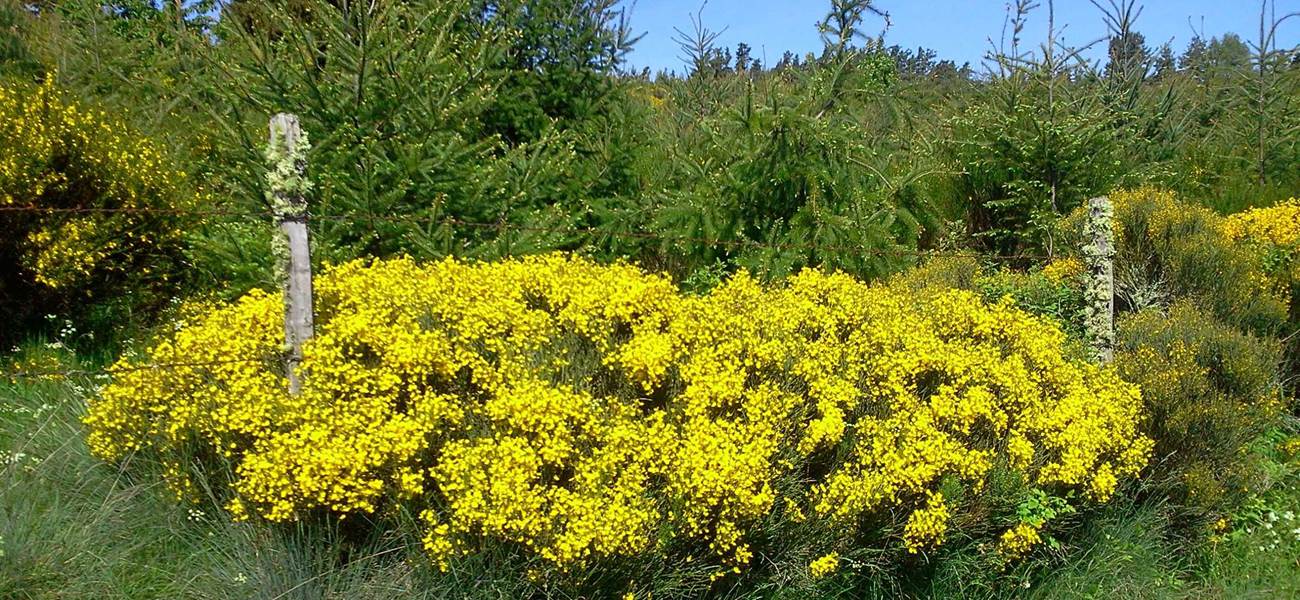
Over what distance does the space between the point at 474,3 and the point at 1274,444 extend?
6.09 metres

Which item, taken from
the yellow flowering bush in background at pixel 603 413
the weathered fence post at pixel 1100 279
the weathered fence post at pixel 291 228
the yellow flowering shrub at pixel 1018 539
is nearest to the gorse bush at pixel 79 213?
the yellow flowering bush in background at pixel 603 413

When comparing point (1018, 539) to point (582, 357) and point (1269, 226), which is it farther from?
point (1269, 226)

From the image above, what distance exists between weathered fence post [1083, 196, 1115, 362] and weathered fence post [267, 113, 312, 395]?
4107 mm

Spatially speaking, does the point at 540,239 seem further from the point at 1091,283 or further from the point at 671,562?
the point at 1091,283

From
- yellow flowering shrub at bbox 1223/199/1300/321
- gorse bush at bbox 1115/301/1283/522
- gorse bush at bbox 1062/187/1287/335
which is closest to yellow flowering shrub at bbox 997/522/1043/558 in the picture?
gorse bush at bbox 1115/301/1283/522

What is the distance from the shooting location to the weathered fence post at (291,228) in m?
3.17

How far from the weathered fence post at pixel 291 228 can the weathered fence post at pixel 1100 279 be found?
4.11 meters

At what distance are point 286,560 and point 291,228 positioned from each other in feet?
3.99

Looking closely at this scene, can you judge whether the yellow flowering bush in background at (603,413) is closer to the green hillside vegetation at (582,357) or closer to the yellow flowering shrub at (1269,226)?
the green hillside vegetation at (582,357)

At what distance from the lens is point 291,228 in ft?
10.6

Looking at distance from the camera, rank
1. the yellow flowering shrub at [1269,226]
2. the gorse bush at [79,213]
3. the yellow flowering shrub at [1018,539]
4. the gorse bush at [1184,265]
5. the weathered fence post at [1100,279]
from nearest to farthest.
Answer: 1. the yellow flowering shrub at [1018,539]
2. the weathered fence post at [1100,279]
3. the gorse bush at [79,213]
4. the gorse bush at [1184,265]
5. the yellow flowering shrub at [1269,226]

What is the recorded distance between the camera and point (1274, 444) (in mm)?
4918

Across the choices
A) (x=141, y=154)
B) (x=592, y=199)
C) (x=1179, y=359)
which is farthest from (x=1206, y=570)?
(x=141, y=154)

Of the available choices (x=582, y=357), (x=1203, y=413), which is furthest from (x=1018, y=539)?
(x=582, y=357)
